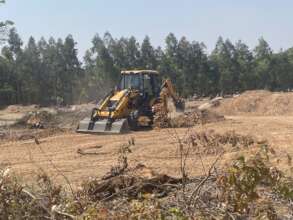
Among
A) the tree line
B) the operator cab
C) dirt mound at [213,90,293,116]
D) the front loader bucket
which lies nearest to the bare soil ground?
the front loader bucket

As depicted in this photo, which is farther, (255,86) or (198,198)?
(255,86)

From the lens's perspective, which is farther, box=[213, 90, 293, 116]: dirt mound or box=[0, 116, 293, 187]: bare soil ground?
box=[213, 90, 293, 116]: dirt mound

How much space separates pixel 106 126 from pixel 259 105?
1560 cm

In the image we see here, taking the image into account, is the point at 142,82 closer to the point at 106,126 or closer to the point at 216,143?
the point at 106,126

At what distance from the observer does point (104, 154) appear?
536 inches

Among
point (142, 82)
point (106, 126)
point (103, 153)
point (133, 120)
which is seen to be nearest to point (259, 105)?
point (142, 82)

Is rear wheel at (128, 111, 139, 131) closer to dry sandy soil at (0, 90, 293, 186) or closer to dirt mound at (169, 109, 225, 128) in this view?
dry sandy soil at (0, 90, 293, 186)

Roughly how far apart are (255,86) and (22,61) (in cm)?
2422

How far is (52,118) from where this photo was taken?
83.9ft

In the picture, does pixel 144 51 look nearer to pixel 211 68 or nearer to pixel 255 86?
pixel 211 68

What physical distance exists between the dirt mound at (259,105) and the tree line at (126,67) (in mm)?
23148

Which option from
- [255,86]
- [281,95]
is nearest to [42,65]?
[255,86]

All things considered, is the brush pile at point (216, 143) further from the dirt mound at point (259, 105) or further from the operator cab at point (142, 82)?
the dirt mound at point (259, 105)

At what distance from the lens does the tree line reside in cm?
5531
